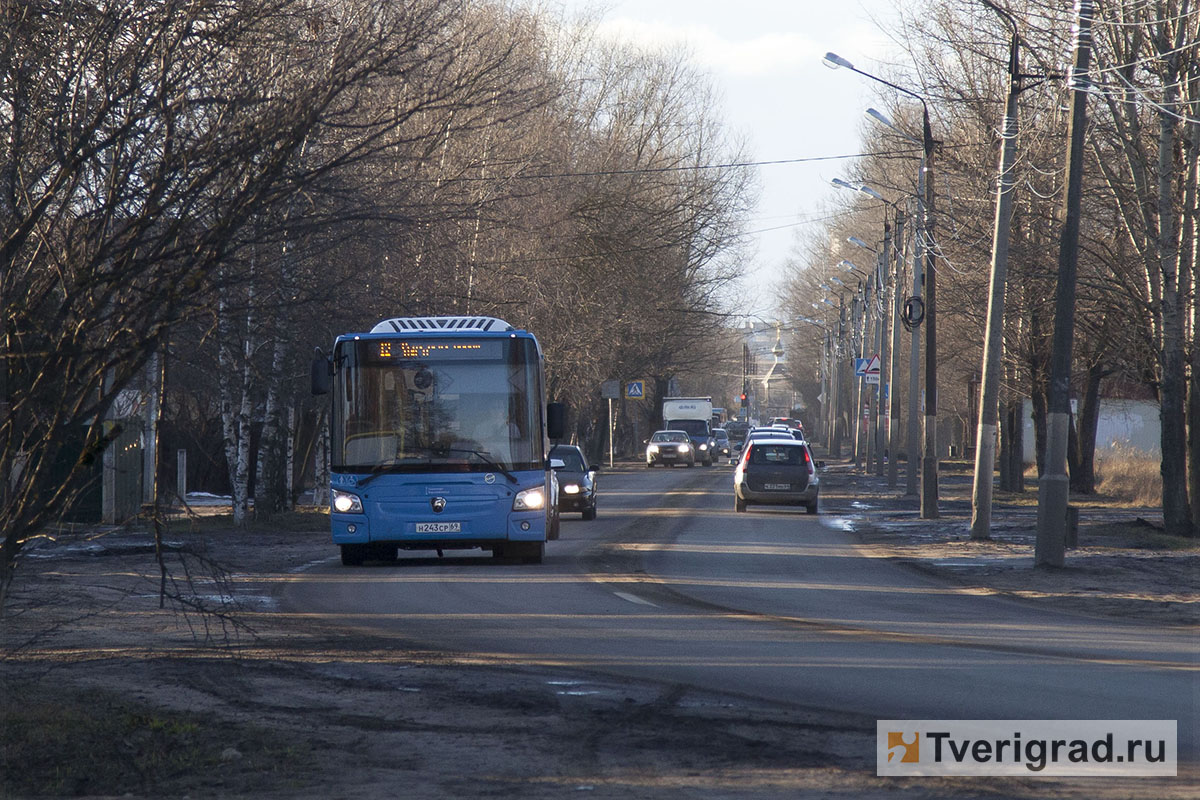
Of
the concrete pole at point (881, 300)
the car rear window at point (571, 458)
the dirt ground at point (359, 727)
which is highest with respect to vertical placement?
the concrete pole at point (881, 300)

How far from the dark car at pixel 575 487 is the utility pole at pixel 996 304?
8.48m

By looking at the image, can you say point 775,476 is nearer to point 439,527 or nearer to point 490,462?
point 490,462

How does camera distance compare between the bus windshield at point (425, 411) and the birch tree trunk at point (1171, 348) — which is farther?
the birch tree trunk at point (1171, 348)

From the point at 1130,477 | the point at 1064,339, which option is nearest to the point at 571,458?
the point at 1064,339

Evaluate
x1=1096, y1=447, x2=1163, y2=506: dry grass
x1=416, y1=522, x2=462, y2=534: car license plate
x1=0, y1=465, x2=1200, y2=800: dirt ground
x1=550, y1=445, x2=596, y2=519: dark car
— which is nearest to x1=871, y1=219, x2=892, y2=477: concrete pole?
x1=1096, y1=447, x2=1163, y2=506: dry grass

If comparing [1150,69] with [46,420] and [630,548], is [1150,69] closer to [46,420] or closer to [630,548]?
[630,548]

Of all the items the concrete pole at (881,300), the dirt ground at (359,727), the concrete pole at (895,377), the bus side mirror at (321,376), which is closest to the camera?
the dirt ground at (359,727)

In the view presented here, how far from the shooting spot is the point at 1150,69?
23016 mm

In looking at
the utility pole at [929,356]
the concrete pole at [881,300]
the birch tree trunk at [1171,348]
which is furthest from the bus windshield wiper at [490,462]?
the concrete pole at [881,300]

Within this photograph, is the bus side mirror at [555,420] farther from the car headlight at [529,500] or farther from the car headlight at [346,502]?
the car headlight at [346,502]

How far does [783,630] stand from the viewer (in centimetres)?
1180

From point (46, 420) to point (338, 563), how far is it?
11.5m

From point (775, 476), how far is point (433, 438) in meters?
15.5

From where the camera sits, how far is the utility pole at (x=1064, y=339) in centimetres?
1747
